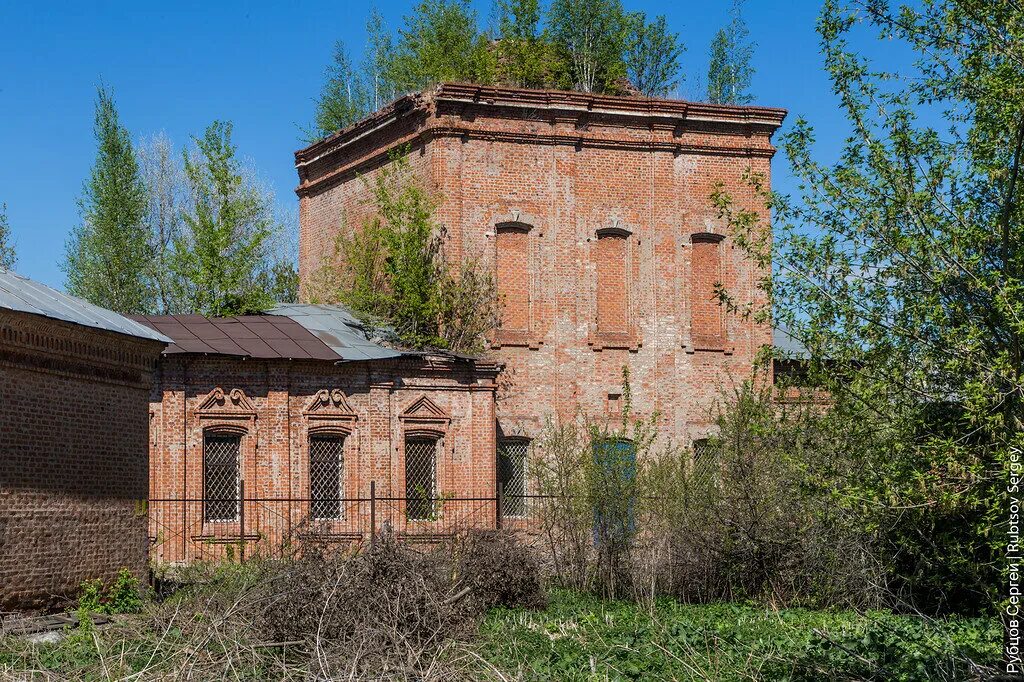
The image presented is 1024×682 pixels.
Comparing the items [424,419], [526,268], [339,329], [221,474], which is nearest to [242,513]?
[221,474]

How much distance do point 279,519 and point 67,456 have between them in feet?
23.7

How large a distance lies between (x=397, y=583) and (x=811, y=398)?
21.0 feet

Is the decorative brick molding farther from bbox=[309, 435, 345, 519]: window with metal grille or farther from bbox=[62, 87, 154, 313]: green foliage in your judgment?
bbox=[62, 87, 154, 313]: green foliage

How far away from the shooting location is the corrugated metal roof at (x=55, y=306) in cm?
1371

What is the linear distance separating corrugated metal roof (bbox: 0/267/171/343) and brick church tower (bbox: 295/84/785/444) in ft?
33.7

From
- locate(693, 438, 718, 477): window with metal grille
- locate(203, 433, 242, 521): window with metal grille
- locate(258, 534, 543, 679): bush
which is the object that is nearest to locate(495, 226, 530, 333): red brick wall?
locate(203, 433, 242, 521): window with metal grille

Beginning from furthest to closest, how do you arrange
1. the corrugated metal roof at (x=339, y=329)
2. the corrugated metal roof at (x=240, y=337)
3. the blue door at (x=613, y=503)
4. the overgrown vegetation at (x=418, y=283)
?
the overgrown vegetation at (x=418, y=283), the corrugated metal roof at (x=339, y=329), the corrugated metal roof at (x=240, y=337), the blue door at (x=613, y=503)

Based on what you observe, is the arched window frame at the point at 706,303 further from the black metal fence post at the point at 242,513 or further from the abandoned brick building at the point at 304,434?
the black metal fence post at the point at 242,513

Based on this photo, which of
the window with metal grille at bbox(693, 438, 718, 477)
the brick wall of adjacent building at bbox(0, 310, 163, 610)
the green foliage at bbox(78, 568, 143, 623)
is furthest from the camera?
the window with metal grille at bbox(693, 438, 718, 477)

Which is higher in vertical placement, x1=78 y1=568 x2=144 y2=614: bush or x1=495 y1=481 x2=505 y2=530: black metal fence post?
x1=495 y1=481 x2=505 y2=530: black metal fence post

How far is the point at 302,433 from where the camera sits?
71.3ft

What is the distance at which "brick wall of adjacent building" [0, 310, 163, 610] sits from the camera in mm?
13391

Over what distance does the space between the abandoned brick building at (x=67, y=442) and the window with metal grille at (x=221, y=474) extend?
5.03m

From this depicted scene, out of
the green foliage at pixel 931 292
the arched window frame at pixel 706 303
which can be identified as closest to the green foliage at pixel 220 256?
the arched window frame at pixel 706 303
